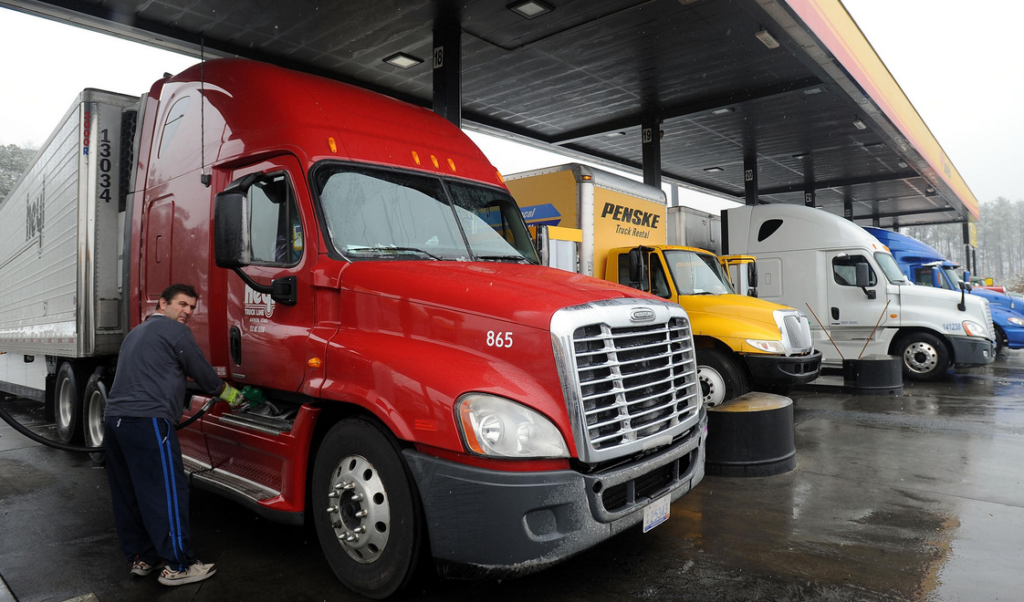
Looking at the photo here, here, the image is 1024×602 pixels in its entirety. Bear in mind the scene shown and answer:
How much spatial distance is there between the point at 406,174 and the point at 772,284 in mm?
10198

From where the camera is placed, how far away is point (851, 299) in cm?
1229

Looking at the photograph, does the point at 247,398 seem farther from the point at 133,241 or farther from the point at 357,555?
the point at 133,241

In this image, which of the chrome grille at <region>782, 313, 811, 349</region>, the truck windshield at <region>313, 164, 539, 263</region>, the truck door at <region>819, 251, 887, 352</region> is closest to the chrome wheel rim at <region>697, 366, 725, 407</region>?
the chrome grille at <region>782, 313, 811, 349</region>

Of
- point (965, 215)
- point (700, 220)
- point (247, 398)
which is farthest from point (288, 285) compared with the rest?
point (965, 215)

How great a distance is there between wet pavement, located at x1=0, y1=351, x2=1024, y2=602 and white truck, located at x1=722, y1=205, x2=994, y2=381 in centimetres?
517

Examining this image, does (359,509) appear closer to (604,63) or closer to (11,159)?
(604,63)

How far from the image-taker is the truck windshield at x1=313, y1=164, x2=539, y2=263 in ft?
13.6

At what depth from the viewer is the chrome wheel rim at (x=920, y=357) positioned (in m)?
12.1

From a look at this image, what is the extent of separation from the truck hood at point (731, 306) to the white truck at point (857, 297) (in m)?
4.21

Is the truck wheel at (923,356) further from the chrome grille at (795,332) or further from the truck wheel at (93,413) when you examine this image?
the truck wheel at (93,413)

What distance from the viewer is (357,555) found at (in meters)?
3.62

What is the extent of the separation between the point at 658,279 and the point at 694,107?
289 inches

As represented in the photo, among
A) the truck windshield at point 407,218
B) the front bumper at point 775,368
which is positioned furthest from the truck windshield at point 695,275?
the truck windshield at point 407,218

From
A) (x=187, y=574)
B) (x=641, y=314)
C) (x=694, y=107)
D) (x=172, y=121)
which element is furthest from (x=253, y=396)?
(x=694, y=107)
